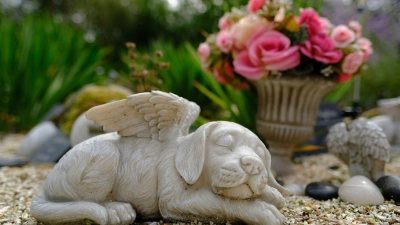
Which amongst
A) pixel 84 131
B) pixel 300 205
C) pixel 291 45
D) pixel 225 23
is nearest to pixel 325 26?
pixel 291 45

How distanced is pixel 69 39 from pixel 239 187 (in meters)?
4.42

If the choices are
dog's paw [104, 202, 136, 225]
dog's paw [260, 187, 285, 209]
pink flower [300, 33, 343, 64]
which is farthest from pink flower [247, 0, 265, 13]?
dog's paw [104, 202, 136, 225]

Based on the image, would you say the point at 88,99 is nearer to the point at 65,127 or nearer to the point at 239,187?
the point at 65,127

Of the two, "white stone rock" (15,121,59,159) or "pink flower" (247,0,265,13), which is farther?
"white stone rock" (15,121,59,159)

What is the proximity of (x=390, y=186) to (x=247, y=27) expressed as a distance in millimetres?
1276

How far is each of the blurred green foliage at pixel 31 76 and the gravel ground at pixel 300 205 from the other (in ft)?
5.75

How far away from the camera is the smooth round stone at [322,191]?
7.14 feet

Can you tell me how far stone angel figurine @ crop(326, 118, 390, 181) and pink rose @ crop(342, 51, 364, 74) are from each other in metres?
0.38

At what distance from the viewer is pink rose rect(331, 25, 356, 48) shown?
2.62m

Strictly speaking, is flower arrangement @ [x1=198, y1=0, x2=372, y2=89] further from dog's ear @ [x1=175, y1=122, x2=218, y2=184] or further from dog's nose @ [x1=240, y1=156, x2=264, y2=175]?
dog's nose @ [x1=240, y1=156, x2=264, y2=175]

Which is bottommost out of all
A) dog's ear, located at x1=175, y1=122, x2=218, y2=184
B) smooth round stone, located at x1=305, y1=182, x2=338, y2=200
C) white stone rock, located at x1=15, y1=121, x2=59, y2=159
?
white stone rock, located at x1=15, y1=121, x2=59, y2=159

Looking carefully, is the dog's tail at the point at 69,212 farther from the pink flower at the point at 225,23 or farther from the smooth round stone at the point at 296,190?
the pink flower at the point at 225,23

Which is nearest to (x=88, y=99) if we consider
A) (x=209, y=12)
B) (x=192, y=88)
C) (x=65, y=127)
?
(x=65, y=127)

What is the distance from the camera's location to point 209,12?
10.7 metres
